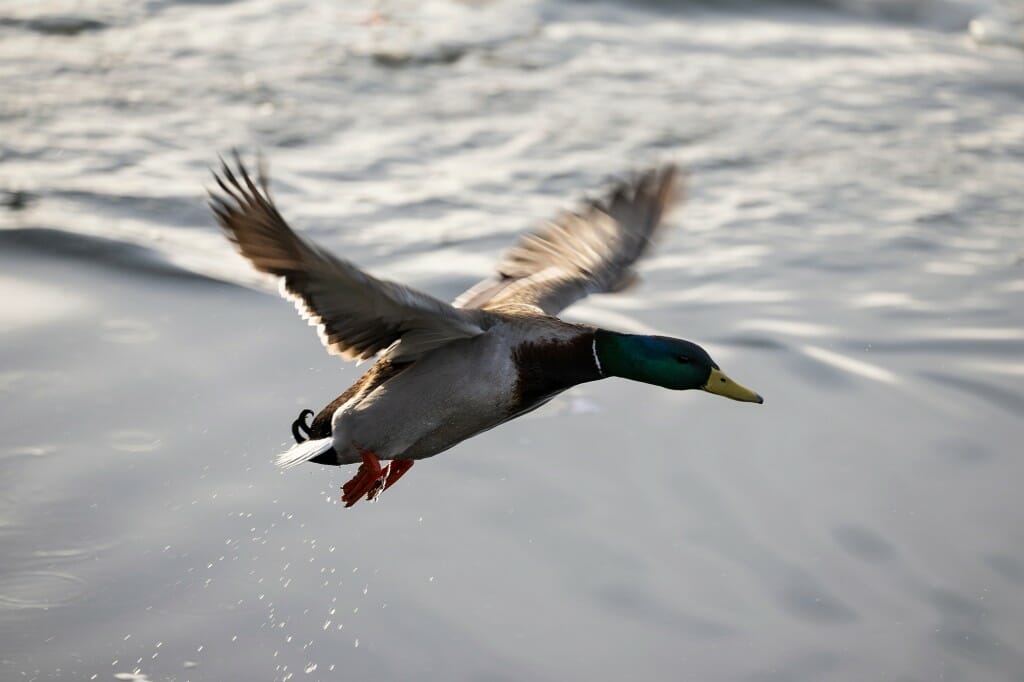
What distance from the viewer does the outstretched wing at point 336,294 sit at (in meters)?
3.80

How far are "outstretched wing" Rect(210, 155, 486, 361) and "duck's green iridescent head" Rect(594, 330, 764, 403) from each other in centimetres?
41

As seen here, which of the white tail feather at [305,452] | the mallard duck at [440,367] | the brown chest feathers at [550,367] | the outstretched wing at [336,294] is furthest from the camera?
the white tail feather at [305,452]

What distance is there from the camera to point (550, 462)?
5.96 meters

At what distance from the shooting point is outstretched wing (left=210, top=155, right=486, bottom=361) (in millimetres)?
3805

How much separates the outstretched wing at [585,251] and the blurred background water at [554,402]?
2.91 ft

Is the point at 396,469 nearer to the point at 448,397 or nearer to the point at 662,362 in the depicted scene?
the point at 448,397

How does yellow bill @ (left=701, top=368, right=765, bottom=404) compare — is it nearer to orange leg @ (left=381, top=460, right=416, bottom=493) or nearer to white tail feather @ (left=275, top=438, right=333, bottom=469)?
orange leg @ (left=381, top=460, right=416, bottom=493)

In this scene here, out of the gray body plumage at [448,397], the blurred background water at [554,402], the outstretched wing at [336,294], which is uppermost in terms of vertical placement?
the outstretched wing at [336,294]

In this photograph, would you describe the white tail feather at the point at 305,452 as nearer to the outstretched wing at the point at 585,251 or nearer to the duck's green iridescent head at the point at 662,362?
the outstretched wing at the point at 585,251

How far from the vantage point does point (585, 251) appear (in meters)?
5.54

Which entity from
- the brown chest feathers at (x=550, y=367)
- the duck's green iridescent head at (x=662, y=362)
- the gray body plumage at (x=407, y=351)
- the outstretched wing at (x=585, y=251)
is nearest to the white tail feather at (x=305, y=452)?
the gray body plumage at (x=407, y=351)

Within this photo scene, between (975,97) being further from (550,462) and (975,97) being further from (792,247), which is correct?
(550,462)

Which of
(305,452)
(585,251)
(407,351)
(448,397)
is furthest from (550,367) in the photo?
(585,251)

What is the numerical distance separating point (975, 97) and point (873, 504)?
5.25m
